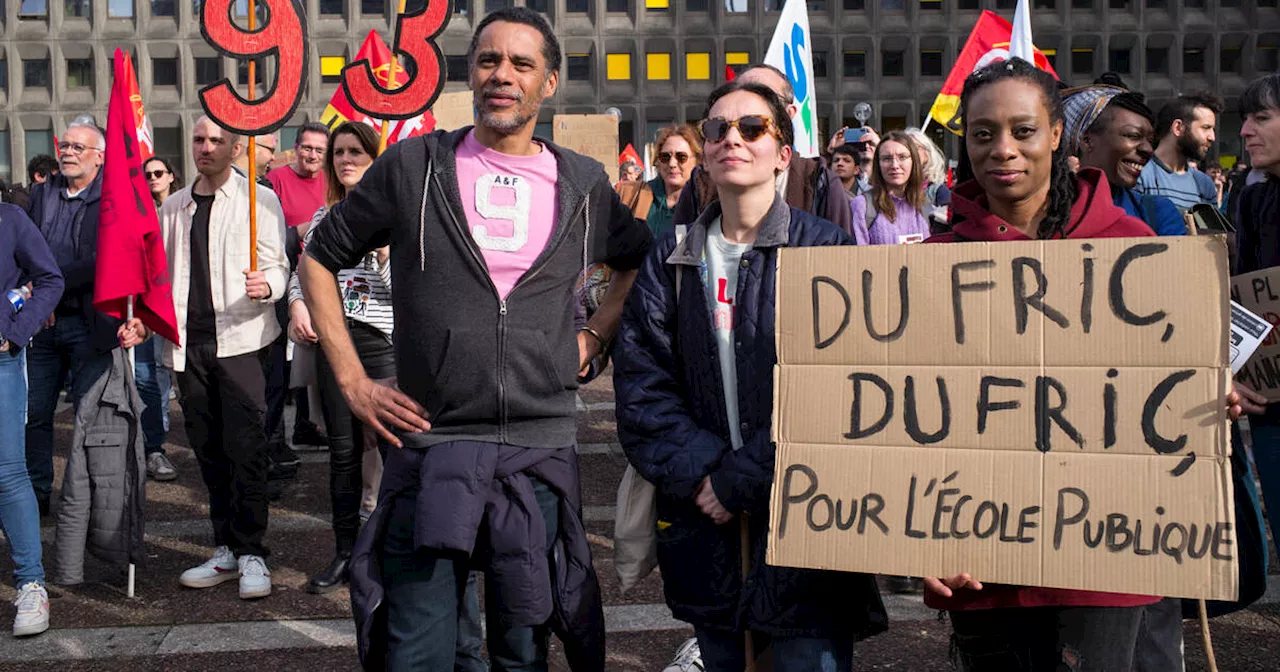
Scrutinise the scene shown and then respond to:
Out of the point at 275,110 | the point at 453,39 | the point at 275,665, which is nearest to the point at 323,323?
the point at 275,665

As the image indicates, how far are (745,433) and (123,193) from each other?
3782 mm

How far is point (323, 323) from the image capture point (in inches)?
132

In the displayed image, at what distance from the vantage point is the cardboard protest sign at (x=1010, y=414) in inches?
91.7

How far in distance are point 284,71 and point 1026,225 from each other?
11.2 feet

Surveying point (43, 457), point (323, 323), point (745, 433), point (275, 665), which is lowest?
point (275, 665)

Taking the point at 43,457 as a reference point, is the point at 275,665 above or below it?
below

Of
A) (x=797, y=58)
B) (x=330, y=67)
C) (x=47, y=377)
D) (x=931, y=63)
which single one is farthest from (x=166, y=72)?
(x=797, y=58)

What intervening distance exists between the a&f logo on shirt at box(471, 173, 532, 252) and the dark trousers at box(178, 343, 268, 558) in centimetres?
286

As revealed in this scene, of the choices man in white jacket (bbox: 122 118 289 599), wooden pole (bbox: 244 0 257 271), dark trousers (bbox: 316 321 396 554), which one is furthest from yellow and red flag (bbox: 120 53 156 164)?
dark trousers (bbox: 316 321 396 554)

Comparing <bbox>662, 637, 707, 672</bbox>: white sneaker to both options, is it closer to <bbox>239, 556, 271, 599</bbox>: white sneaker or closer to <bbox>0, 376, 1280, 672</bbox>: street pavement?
<bbox>0, 376, 1280, 672</bbox>: street pavement

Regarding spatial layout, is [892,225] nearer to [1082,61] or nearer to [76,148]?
[76,148]

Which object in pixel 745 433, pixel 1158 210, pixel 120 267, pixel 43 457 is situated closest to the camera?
pixel 745 433

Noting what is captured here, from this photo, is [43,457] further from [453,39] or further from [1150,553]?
[453,39]

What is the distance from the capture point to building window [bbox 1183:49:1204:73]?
52.5 metres
